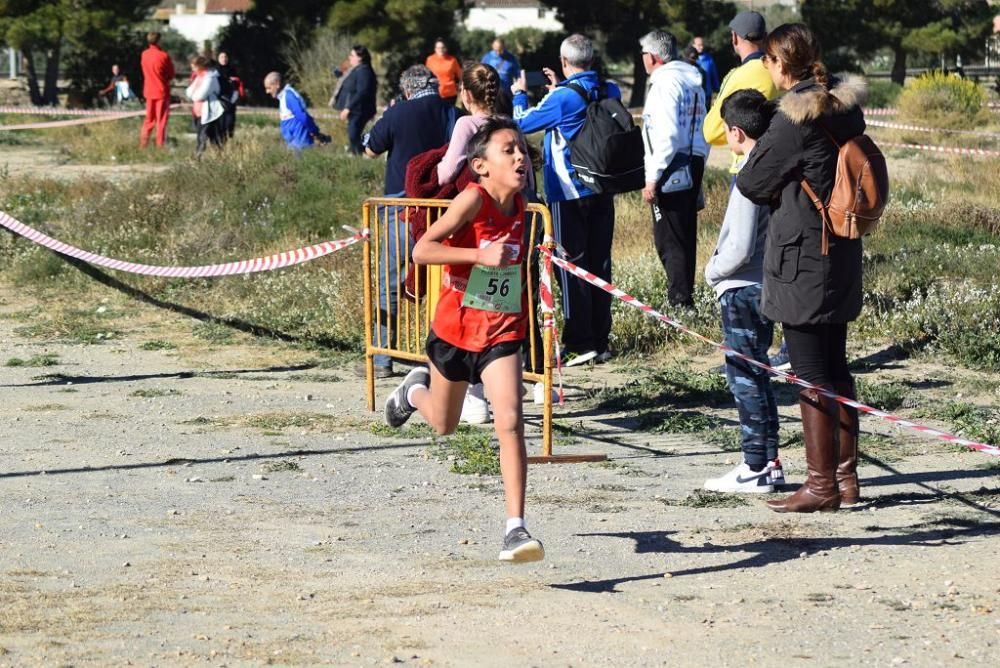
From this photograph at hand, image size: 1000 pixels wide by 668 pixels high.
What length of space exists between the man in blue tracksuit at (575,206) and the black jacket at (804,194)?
3.31 metres

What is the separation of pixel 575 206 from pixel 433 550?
4273mm

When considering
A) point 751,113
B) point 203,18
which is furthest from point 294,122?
point 203,18

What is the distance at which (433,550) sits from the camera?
250 inches

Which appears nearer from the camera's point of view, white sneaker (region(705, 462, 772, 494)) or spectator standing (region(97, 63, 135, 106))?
white sneaker (region(705, 462, 772, 494))

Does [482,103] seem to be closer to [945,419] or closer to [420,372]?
[420,372]

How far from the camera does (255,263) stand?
11.8 m

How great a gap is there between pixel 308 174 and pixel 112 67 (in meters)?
23.5

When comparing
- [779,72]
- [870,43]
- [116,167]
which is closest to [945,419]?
[779,72]

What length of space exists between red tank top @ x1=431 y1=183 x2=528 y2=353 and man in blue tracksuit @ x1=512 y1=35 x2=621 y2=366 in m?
3.75

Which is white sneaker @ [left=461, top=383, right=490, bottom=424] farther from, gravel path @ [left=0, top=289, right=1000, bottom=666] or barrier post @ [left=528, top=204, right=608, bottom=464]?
barrier post @ [left=528, top=204, right=608, bottom=464]

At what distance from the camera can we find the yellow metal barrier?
8094 mm

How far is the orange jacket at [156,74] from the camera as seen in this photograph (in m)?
23.2

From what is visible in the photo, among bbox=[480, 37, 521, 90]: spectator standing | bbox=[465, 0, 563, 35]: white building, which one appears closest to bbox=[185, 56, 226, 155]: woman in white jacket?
bbox=[480, 37, 521, 90]: spectator standing

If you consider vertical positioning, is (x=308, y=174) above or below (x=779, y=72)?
below
